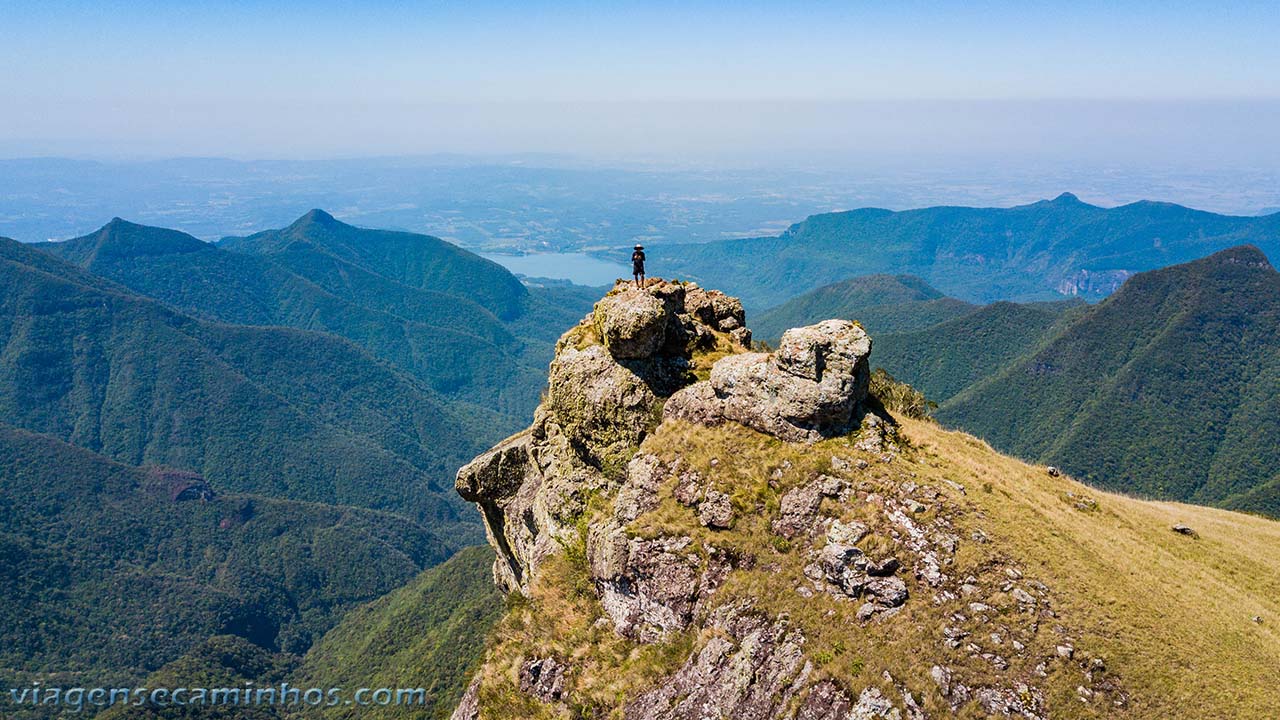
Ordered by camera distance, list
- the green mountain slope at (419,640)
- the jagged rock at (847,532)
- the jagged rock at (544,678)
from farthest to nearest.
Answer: the green mountain slope at (419,640) → the jagged rock at (544,678) → the jagged rock at (847,532)

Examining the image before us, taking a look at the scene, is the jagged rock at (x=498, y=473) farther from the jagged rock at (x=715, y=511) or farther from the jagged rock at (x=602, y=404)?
the jagged rock at (x=715, y=511)

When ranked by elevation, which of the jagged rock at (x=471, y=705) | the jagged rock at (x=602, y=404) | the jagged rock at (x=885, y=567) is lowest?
the jagged rock at (x=471, y=705)

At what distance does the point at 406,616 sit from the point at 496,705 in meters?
100

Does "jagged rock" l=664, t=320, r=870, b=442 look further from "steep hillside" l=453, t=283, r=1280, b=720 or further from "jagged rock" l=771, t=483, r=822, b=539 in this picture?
"jagged rock" l=771, t=483, r=822, b=539

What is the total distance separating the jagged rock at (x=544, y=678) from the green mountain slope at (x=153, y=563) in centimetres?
13568

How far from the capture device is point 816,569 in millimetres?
18688

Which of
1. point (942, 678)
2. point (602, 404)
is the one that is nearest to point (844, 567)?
point (942, 678)

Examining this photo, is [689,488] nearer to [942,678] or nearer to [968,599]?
[968,599]

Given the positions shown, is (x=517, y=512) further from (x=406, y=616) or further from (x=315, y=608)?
(x=315, y=608)

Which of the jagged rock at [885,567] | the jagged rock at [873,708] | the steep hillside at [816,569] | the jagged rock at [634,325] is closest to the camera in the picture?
the jagged rock at [873,708]

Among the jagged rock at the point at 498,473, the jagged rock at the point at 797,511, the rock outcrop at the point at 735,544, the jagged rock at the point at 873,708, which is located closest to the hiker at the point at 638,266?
the rock outcrop at the point at 735,544

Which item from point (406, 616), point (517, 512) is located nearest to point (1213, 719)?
point (517, 512)

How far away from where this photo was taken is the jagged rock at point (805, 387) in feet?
71.4

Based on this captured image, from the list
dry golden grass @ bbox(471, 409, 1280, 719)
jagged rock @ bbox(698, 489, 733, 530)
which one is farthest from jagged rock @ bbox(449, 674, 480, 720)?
jagged rock @ bbox(698, 489, 733, 530)
